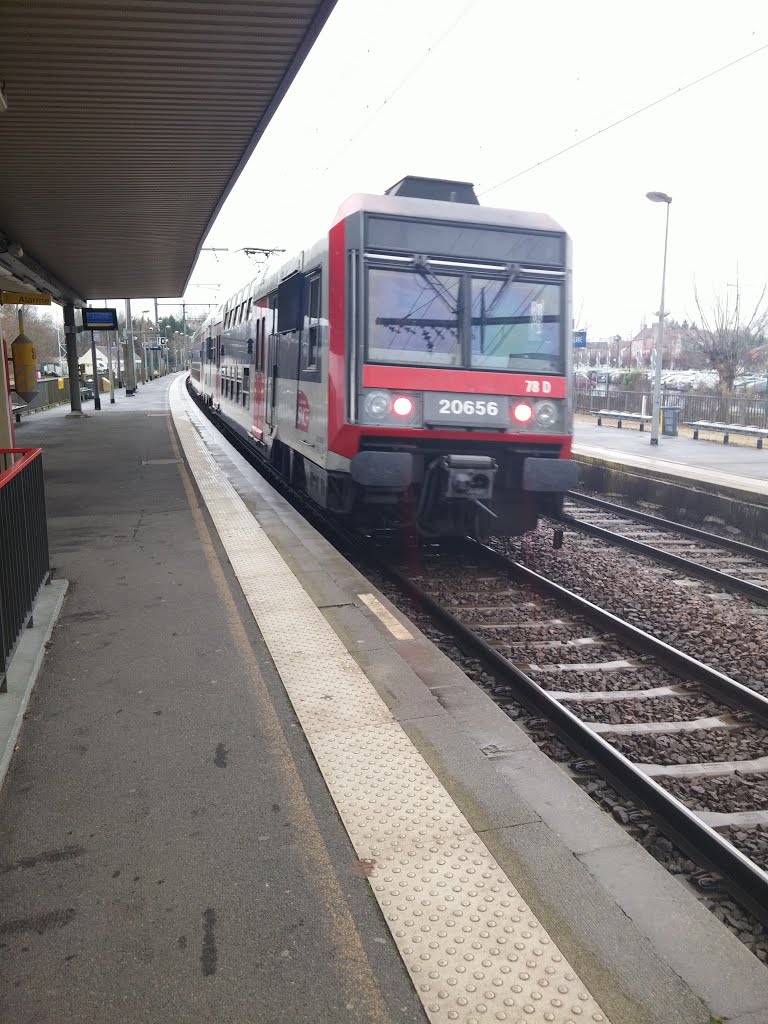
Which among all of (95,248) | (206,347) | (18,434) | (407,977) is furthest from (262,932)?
(206,347)

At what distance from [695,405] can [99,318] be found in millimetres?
18630

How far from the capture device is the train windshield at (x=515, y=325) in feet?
25.2

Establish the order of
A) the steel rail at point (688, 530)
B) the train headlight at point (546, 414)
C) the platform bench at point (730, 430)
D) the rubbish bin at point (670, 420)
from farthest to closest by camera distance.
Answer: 1. the rubbish bin at point (670, 420)
2. the platform bench at point (730, 430)
3. the steel rail at point (688, 530)
4. the train headlight at point (546, 414)

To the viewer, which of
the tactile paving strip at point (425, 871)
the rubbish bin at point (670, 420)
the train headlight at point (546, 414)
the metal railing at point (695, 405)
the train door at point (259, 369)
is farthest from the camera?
the metal railing at point (695, 405)

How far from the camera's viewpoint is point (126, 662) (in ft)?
16.0

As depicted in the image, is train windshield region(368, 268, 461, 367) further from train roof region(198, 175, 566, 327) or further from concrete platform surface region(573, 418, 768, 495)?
concrete platform surface region(573, 418, 768, 495)

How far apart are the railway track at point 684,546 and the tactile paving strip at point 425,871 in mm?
4875

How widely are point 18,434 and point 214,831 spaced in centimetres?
2019

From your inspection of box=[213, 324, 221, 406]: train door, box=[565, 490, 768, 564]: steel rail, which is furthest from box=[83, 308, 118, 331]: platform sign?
box=[565, 490, 768, 564]: steel rail

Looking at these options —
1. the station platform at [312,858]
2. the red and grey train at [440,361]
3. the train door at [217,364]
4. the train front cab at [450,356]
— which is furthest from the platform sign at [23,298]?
the station platform at [312,858]

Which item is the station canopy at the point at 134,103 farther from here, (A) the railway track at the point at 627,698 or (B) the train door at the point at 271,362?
(A) the railway track at the point at 627,698

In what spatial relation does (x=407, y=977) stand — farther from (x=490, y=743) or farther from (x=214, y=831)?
(x=490, y=743)

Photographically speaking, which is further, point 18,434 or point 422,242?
point 18,434

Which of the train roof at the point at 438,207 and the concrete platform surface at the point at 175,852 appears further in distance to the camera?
the train roof at the point at 438,207
